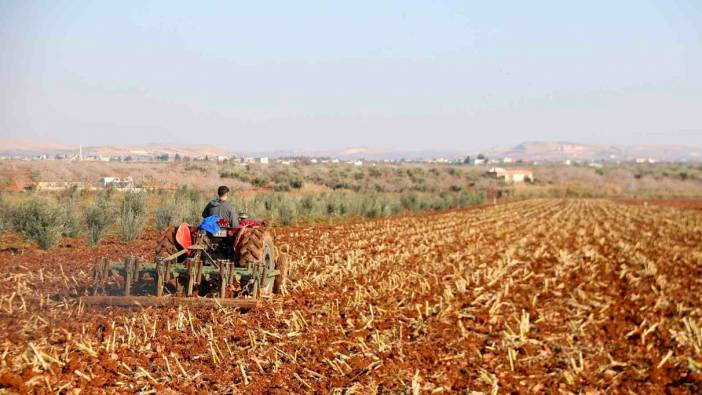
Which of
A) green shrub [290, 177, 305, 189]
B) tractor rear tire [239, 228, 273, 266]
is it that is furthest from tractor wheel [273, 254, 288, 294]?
green shrub [290, 177, 305, 189]

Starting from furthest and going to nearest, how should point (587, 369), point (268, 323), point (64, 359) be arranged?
point (268, 323) → point (587, 369) → point (64, 359)

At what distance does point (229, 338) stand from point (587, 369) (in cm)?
415

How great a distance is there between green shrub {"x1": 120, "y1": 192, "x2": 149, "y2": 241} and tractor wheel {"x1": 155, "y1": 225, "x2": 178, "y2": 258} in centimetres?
817

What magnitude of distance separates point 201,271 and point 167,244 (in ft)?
2.59

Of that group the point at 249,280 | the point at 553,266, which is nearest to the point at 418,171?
the point at 553,266

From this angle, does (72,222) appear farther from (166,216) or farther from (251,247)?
(251,247)

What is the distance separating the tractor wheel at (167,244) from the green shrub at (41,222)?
7.33 metres

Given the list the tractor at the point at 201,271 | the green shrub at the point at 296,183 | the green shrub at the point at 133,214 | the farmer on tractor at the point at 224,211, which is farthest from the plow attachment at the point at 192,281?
the green shrub at the point at 296,183

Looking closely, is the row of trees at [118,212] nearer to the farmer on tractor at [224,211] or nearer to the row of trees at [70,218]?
the row of trees at [70,218]

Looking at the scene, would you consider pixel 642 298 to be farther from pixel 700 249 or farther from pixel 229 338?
pixel 700 249

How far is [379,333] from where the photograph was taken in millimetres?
9242

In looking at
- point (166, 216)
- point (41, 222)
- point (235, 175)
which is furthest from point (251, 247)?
point (235, 175)

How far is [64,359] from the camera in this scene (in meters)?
7.27

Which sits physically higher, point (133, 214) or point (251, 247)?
point (251, 247)
